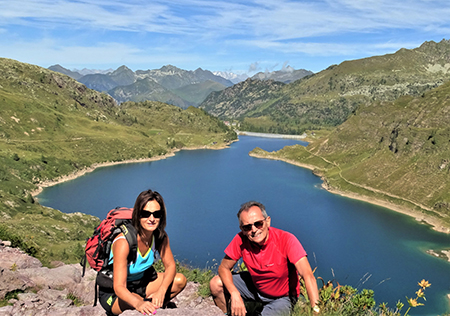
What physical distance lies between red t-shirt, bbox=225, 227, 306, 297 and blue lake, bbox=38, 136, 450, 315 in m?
21.0

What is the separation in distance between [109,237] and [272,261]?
166 inches

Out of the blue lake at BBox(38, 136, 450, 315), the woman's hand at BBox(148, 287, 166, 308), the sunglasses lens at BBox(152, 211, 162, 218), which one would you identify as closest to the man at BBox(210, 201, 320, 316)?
the woman's hand at BBox(148, 287, 166, 308)

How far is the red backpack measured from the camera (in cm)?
889

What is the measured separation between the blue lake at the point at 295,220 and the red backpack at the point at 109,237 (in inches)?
915

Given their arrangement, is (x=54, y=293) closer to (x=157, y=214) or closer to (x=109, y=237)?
(x=109, y=237)

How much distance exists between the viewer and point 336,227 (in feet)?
292

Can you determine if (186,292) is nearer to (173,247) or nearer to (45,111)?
A: (173,247)

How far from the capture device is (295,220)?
304ft

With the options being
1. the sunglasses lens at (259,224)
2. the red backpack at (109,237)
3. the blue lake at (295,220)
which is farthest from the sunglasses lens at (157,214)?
the blue lake at (295,220)

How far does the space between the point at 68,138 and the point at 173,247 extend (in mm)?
126018

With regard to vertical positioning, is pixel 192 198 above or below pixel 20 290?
below

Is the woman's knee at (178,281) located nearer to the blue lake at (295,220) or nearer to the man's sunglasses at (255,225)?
the man's sunglasses at (255,225)

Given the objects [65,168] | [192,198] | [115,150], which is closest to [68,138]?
[115,150]

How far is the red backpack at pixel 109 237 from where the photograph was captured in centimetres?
889
